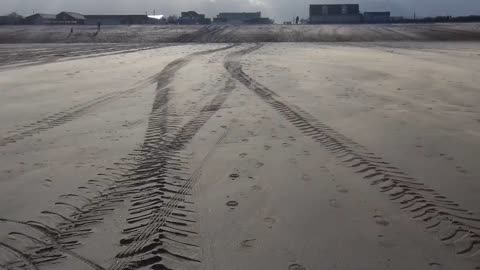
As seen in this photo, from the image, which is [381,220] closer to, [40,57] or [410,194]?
[410,194]

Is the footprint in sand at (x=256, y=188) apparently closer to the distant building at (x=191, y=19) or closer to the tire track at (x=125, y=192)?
the tire track at (x=125, y=192)

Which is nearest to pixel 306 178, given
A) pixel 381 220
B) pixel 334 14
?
pixel 381 220

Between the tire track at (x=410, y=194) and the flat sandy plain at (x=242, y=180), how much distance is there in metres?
0.02

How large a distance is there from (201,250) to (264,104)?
5.67 meters

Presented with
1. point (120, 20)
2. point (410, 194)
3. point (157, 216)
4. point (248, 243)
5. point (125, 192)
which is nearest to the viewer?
point (248, 243)

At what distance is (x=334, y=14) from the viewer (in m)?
75.8

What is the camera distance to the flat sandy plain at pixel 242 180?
3.38 metres

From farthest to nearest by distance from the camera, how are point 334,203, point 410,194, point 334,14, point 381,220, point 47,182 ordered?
point 334,14
point 47,182
point 410,194
point 334,203
point 381,220

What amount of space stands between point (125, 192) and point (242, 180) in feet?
4.18

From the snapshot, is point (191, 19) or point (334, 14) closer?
point (334, 14)

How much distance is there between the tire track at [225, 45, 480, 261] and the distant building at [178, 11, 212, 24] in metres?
73.2

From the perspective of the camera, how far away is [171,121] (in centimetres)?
753

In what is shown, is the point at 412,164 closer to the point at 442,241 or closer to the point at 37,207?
the point at 442,241

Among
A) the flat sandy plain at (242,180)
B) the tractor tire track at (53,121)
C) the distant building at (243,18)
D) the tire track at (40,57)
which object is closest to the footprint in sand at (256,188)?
the flat sandy plain at (242,180)
